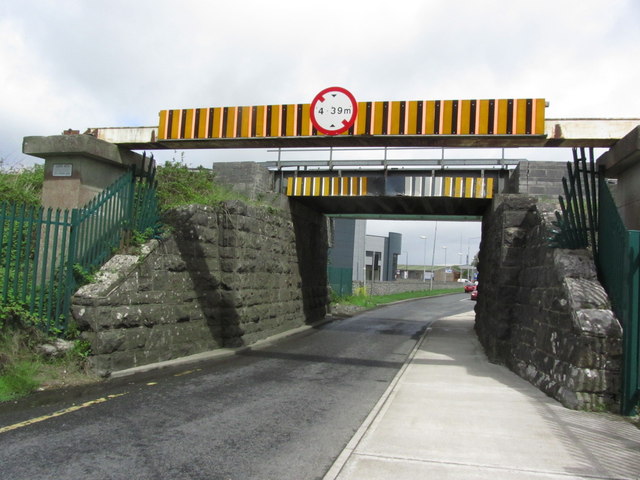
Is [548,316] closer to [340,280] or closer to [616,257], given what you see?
[616,257]

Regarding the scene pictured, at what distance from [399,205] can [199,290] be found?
934cm

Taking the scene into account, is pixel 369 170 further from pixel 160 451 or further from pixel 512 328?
pixel 160 451

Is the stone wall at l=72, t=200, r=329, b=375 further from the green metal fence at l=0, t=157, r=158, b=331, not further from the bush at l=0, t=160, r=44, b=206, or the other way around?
the bush at l=0, t=160, r=44, b=206

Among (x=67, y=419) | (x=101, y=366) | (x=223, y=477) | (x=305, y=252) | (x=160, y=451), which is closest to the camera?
(x=223, y=477)

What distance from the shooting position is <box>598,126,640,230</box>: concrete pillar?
753cm

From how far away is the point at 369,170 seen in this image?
15.2 m

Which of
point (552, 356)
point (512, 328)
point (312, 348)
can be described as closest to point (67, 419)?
point (552, 356)

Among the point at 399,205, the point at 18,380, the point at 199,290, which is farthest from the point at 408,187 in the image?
the point at 18,380

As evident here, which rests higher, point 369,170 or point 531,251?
point 369,170

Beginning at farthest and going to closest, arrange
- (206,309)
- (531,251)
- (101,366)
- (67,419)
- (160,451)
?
1. (206,309)
2. (531,251)
3. (101,366)
4. (67,419)
5. (160,451)

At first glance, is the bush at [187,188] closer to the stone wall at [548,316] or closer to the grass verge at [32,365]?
the grass verge at [32,365]

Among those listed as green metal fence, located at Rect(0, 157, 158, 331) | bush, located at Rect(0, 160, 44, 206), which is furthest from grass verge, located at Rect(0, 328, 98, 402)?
bush, located at Rect(0, 160, 44, 206)

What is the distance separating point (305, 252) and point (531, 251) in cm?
926

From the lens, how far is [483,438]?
5234 mm
